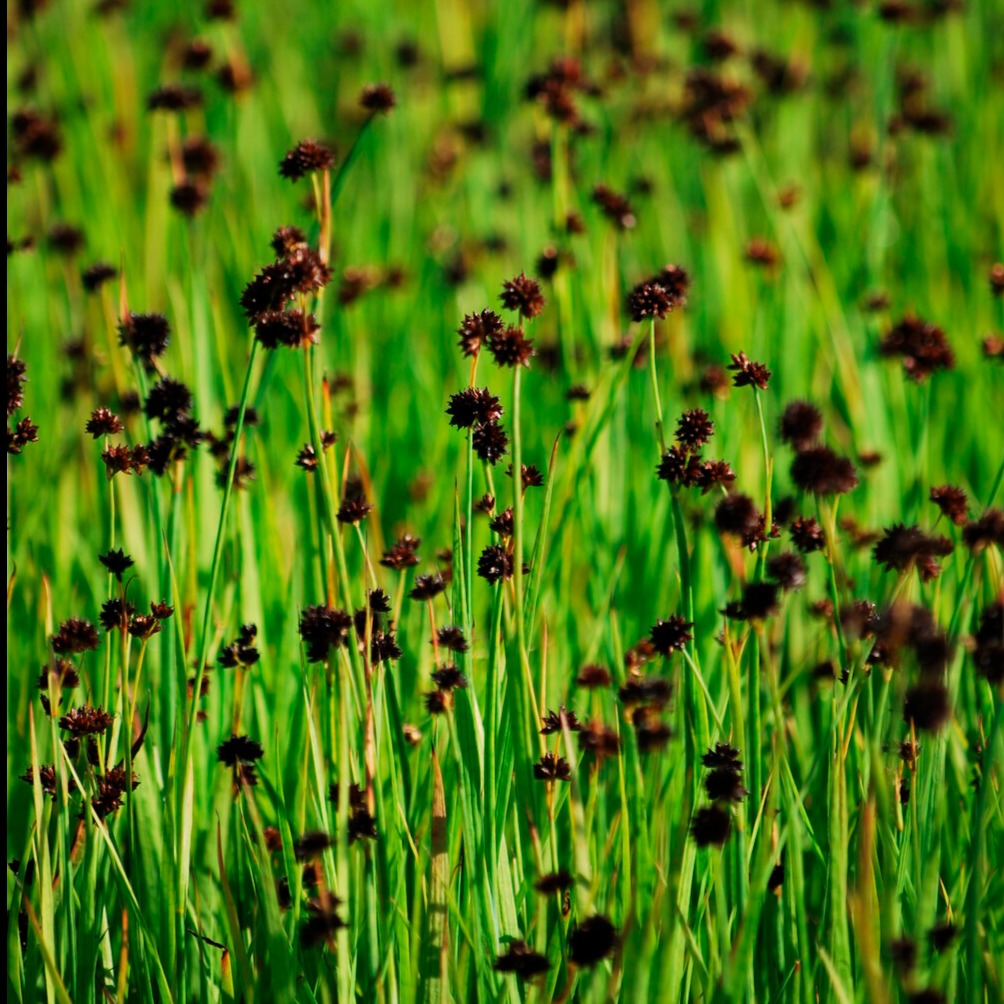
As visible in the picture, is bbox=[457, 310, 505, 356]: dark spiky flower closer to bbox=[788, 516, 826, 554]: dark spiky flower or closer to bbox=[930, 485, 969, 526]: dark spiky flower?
bbox=[788, 516, 826, 554]: dark spiky flower

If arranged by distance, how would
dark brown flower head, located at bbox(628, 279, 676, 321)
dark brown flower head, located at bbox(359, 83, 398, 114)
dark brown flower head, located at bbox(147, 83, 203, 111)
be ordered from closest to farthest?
dark brown flower head, located at bbox(628, 279, 676, 321)
dark brown flower head, located at bbox(359, 83, 398, 114)
dark brown flower head, located at bbox(147, 83, 203, 111)

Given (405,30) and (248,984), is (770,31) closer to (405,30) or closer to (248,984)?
(405,30)

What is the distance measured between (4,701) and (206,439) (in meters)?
0.61

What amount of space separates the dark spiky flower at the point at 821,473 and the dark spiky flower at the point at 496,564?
0.42 metres

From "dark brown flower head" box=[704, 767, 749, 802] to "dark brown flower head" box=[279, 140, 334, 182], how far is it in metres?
1.16

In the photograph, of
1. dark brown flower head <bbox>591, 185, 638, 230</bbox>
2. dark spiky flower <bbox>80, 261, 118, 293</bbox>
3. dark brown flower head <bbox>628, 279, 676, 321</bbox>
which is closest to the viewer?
dark brown flower head <bbox>628, 279, 676, 321</bbox>

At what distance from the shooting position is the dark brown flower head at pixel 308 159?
74.6 inches

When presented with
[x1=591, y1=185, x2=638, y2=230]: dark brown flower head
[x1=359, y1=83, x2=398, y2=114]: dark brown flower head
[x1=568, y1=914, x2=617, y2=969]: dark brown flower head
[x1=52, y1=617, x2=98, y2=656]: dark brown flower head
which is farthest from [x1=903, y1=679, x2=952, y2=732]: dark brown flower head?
[x1=591, y1=185, x2=638, y2=230]: dark brown flower head

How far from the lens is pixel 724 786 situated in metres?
1.38

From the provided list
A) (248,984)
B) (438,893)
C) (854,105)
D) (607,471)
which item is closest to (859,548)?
(607,471)

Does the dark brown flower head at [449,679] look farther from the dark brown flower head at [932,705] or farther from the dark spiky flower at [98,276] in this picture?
the dark spiky flower at [98,276]

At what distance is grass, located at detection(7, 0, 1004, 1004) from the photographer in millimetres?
1490

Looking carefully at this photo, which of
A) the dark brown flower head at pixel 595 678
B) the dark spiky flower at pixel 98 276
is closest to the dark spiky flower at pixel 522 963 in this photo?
the dark brown flower head at pixel 595 678

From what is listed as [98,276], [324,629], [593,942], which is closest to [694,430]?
[324,629]
